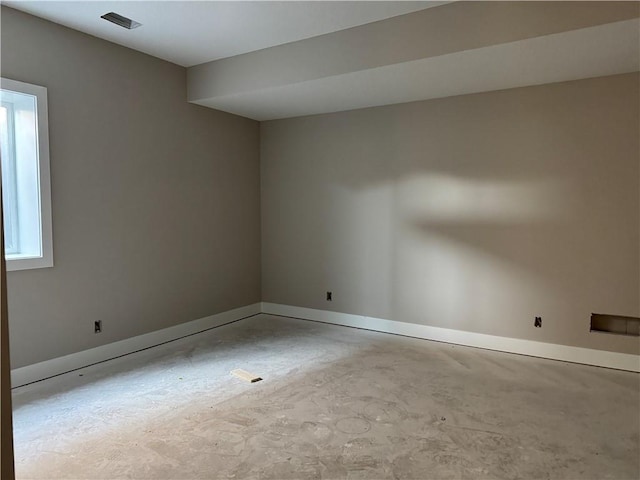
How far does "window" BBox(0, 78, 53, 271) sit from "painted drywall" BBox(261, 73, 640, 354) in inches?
106

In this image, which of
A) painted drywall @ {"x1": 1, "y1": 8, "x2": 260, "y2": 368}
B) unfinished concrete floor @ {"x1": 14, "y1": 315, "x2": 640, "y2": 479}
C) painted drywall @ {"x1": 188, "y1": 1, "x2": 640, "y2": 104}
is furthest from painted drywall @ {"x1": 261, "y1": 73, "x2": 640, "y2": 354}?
painted drywall @ {"x1": 188, "y1": 1, "x2": 640, "y2": 104}

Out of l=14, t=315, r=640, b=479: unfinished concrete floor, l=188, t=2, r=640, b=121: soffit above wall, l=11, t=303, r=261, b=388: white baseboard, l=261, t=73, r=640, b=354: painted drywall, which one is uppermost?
l=188, t=2, r=640, b=121: soffit above wall

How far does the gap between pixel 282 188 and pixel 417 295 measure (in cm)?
214

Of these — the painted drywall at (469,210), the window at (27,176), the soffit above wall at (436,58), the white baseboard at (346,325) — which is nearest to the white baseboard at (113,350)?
the white baseboard at (346,325)

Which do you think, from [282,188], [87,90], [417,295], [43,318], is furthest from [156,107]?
[417,295]

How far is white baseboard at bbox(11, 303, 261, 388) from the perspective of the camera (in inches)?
131

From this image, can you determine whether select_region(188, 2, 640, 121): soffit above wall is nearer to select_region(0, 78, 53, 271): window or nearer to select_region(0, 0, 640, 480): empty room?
select_region(0, 0, 640, 480): empty room

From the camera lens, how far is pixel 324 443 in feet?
8.21

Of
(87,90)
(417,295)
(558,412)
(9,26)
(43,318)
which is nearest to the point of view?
(558,412)

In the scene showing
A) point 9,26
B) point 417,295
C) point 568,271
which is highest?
point 9,26

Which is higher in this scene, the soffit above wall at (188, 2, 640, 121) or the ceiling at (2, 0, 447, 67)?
the ceiling at (2, 0, 447, 67)

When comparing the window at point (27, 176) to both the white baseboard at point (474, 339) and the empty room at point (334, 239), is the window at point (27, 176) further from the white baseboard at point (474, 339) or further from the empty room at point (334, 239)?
the white baseboard at point (474, 339)

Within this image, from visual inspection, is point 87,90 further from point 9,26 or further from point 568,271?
point 568,271

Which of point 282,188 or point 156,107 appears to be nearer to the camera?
point 156,107
